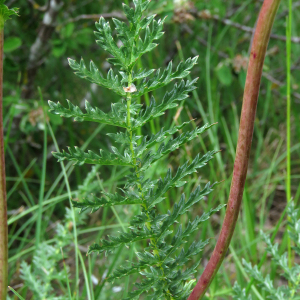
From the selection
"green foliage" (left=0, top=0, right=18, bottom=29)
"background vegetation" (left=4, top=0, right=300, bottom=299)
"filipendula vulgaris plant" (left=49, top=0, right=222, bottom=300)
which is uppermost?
"green foliage" (left=0, top=0, right=18, bottom=29)

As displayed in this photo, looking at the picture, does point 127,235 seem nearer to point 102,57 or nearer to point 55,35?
point 55,35

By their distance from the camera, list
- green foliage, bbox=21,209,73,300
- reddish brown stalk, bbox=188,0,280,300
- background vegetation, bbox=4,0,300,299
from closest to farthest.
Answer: reddish brown stalk, bbox=188,0,280,300 → green foliage, bbox=21,209,73,300 → background vegetation, bbox=4,0,300,299

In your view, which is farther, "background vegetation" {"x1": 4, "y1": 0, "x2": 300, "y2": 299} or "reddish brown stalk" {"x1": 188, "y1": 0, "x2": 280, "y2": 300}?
"background vegetation" {"x1": 4, "y1": 0, "x2": 300, "y2": 299}

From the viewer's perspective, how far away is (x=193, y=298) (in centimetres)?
38

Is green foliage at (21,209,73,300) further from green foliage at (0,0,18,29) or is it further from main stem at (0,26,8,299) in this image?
green foliage at (0,0,18,29)

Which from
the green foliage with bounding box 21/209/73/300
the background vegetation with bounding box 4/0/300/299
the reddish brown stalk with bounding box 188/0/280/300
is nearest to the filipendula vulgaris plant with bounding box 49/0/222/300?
the reddish brown stalk with bounding box 188/0/280/300

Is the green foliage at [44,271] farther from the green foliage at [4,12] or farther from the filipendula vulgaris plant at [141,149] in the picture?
the green foliage at [4,12]

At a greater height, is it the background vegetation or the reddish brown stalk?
the reddish brown stalk

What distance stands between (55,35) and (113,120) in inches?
60.2

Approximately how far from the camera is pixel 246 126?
0.32m

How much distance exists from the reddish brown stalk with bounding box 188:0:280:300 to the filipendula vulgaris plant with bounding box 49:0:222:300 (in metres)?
0.04

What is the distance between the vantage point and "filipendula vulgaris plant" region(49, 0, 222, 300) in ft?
1.23

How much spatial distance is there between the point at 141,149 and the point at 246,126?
0.43 ft

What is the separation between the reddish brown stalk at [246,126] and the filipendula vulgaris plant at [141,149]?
1.4 inches
